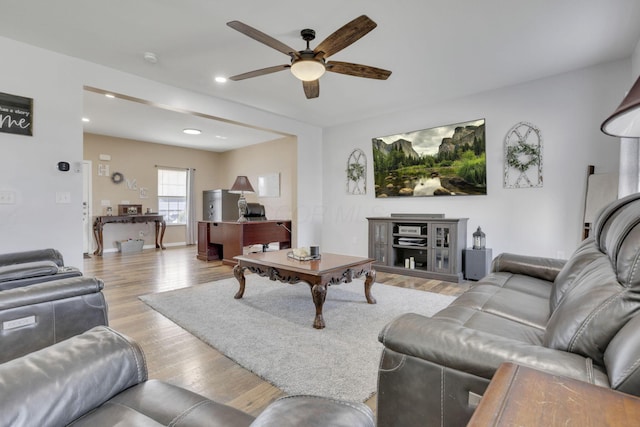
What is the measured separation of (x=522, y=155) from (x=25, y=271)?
4.92m

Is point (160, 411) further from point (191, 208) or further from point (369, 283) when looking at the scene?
point (191, 208)

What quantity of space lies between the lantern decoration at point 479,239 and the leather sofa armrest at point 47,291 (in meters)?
4.18

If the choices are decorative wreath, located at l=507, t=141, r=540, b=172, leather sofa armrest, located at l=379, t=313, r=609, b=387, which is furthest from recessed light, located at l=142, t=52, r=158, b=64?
decorative wreath, located at l=507, t=141, r=540, b=172

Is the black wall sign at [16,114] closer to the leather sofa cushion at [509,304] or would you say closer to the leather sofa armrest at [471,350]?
the leather sofa armrest at [471,350]

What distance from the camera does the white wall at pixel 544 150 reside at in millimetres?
3474

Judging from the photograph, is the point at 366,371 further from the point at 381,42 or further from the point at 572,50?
the point at 572,50

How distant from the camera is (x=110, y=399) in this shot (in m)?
0.83

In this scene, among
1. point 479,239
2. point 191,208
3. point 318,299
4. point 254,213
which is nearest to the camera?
point 318,299

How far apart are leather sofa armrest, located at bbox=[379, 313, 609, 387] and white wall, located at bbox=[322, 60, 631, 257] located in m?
3.57

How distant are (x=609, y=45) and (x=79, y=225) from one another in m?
5.62

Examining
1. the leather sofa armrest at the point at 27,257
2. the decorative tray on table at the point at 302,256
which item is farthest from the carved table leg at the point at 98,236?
the decorative tray on table at the point at 302,256

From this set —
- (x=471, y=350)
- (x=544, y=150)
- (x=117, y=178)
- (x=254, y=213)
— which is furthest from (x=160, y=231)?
(x=471, y=350)

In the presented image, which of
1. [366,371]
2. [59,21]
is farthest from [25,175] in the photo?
[366,371]

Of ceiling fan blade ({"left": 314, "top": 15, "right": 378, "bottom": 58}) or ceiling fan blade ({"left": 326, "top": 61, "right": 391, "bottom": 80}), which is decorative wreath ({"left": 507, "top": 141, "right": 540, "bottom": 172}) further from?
ceiling fan blade ({"left": 314, "top": 15, "right": 378, "bottom": 58})
